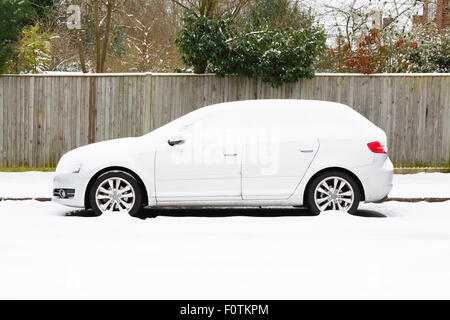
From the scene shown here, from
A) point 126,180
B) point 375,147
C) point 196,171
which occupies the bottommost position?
point 126,180

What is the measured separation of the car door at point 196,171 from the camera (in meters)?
8.75

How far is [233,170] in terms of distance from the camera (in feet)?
28.8

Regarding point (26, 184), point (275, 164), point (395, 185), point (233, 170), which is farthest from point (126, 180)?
point (395, 185)

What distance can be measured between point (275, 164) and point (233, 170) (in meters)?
0.58

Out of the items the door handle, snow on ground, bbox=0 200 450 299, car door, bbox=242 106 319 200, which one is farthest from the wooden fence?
car door, bbox=242 106 319 200

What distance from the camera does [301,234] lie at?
770 cm

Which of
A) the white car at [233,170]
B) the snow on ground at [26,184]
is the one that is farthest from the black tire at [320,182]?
the snow on ground at [26,184]

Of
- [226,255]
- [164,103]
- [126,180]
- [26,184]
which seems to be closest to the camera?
[226,255]

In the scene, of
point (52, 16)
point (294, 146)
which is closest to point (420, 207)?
point (294, 146)

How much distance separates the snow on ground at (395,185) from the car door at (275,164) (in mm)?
2691

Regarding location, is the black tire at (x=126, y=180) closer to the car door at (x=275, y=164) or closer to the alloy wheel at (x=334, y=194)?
the car door at (x=275, y=164)

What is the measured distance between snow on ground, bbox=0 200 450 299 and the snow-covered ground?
0.03 feet

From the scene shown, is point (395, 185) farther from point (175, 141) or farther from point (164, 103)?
point (175, 141)

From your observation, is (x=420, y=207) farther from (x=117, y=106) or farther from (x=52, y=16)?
(x=52, y=16)
